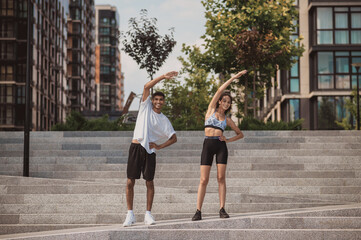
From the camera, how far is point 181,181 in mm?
12109

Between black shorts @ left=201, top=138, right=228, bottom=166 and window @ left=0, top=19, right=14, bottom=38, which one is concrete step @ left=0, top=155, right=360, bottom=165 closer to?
black shorts @ left=201, top=138, right=228, bottom=166

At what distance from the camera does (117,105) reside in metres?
137

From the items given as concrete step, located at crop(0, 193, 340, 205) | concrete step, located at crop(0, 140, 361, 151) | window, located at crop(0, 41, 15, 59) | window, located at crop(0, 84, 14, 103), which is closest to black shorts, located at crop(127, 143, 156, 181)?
concrete step, located at crop(0, 193, 340, 205)

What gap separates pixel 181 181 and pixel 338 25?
2679 cm

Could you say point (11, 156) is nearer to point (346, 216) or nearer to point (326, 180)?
point (326, 180)

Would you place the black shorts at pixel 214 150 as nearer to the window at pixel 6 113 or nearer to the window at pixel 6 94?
the window at pixel 6 113

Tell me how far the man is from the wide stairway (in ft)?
1.79

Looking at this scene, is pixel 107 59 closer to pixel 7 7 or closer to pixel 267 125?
pixel 7 7

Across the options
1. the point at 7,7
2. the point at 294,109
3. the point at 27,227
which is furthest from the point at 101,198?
the point at 7,7

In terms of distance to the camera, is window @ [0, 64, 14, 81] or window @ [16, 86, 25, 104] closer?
window @ [16, 86, 25, 104]

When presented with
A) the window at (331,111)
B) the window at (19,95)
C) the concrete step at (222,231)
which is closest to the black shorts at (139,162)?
the concrete step at (222,231)

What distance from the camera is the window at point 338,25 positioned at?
35531 mm

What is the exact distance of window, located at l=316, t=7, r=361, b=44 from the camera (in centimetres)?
3553

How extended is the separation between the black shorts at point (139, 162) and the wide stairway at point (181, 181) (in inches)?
28.6
